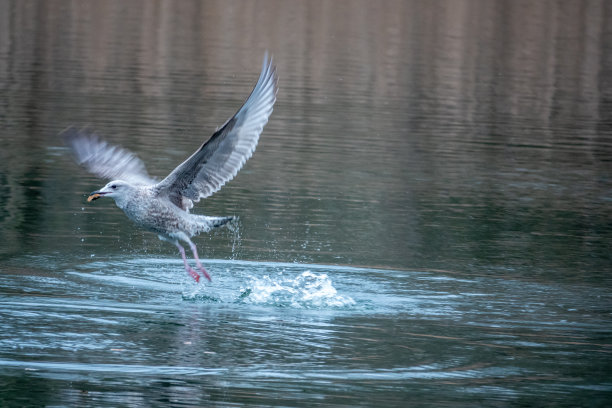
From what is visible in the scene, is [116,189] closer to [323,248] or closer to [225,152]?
[225,152]

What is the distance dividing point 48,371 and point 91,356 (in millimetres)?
459

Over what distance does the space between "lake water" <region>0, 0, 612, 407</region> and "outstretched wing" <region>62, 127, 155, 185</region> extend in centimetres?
86

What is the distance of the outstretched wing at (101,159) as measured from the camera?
11959 millimetres

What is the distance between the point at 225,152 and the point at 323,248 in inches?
82.5

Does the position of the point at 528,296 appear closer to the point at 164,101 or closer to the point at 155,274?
the point at 155,274

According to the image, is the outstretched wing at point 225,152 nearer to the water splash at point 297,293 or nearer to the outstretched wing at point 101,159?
the outstretched wing at point 101,159

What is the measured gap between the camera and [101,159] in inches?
476

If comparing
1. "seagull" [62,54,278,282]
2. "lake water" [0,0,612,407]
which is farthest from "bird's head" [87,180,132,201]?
"lake water" [0,0,612,407]

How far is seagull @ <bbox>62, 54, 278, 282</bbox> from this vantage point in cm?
1103

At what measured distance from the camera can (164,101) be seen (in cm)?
2536

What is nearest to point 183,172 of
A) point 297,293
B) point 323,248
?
point 297,293

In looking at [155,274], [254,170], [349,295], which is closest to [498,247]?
[349,295]

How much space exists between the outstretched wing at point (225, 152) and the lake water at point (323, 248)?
2.76ft

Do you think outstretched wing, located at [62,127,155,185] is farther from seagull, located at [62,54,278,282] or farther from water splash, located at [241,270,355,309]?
water splash, located at [241,270,355,309]
